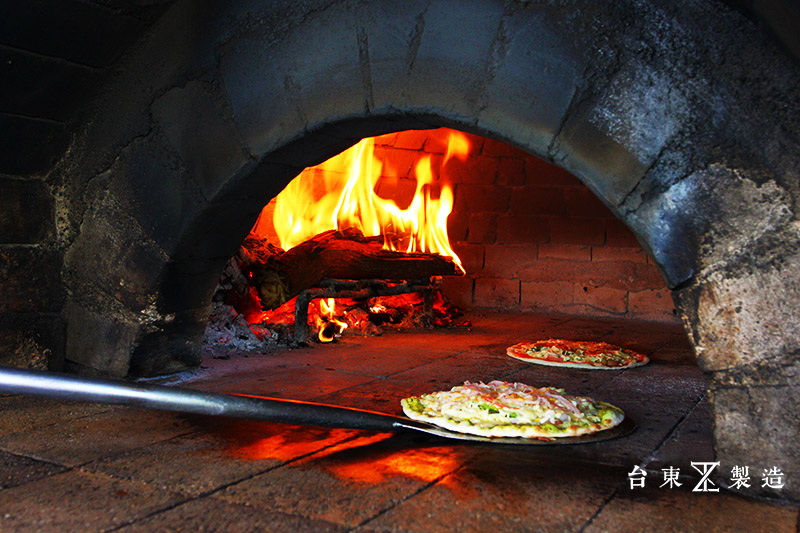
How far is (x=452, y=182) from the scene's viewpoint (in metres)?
7.58

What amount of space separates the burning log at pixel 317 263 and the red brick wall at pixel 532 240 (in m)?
1.79

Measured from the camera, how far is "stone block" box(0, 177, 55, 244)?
141 inches

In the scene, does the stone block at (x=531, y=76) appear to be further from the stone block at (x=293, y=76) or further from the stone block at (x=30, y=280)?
the stone block at (x=30, y=280)

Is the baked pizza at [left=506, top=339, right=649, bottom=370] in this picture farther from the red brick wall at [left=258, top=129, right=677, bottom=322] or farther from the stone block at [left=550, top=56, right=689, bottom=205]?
the red brick wall at [left=258, top=129, right=677, bottom=322]

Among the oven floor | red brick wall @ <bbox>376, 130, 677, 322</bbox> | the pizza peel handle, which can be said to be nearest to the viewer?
the oven floor

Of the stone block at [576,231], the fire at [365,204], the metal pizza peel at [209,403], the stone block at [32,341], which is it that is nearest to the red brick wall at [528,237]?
the stone block at [576,231]

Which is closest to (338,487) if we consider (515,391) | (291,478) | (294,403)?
(291,478)

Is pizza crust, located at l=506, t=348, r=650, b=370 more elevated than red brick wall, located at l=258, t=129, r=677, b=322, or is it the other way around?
red brick wall, located at l=258, t=129, r=677, b=322

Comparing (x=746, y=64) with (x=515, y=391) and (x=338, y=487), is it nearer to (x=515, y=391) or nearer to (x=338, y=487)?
(x=515, y=391)

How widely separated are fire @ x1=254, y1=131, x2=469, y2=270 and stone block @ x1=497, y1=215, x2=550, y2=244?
614 millimetres

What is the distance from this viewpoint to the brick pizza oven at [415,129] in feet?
7.21

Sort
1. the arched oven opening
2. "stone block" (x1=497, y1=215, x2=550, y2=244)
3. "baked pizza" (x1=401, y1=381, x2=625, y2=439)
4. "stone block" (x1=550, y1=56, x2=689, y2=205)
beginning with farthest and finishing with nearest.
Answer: "stone block" (x1=497, y1=215, x2=550, y2=244)
the arched oven opening
"baked pizza" (x1=401, y1=381, x2=625, y2=439)
"stone block" (x1=550, y1=56, x2=689, y2=205)

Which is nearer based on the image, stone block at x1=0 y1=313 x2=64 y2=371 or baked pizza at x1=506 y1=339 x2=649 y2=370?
stone block at x1=0 y1=313 x2=64 y2=371

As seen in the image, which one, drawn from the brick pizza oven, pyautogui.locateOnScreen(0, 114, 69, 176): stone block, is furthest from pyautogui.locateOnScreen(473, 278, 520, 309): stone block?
pyautogui.locateOnScreen(0, 114, 69, 176): stone block
